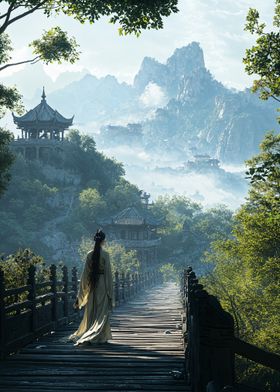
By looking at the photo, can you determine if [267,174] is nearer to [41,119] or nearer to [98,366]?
[98,366]

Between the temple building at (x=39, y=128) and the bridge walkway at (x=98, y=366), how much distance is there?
7031cm

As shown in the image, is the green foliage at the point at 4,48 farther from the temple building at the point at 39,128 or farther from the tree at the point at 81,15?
the temple building at the point at 39,128

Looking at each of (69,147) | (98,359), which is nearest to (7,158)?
(98,359)

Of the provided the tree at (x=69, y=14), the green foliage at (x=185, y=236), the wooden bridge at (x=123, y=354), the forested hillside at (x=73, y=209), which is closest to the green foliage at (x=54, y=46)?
the tree at (x=69, y=14)

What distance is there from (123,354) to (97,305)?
181 cm

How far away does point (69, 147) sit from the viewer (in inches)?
3302

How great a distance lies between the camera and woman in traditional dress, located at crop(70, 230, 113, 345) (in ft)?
36.3

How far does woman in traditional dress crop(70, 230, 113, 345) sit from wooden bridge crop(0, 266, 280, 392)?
31 cm

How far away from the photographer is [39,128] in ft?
268

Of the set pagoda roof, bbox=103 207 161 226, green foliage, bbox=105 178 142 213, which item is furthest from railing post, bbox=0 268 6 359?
green foliage, bbox=105 178 142 213

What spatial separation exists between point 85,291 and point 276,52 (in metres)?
7.99

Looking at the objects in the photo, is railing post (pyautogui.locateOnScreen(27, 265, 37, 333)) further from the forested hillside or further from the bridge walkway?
the forested hillside

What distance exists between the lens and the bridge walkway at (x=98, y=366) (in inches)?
276

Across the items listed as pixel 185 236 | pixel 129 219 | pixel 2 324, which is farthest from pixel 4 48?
pixel 185 236
